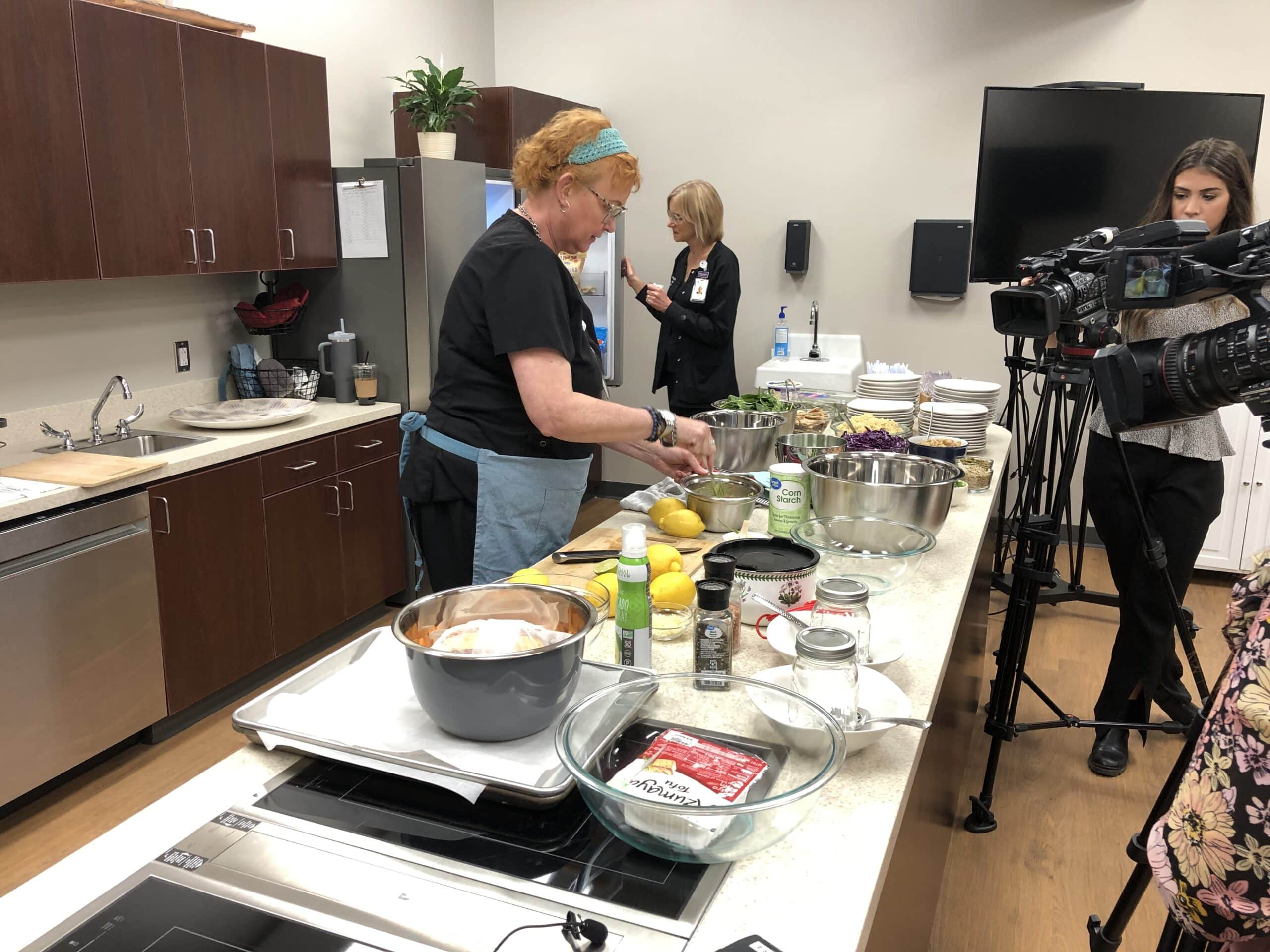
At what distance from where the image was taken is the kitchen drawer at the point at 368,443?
11.3 feet

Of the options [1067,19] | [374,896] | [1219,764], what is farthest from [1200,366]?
[1067,19]

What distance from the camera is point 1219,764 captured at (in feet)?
2.76

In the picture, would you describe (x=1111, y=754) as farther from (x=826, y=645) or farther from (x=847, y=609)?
(x=826, y=645)

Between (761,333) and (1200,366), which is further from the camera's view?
(761,333)

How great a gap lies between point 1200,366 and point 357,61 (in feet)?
13.5

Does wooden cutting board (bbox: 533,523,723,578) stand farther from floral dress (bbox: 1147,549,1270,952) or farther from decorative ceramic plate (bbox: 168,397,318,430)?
decorative ceramic plate (bbox: 168,397,318,430)

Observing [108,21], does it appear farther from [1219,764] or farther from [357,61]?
[1219,764]

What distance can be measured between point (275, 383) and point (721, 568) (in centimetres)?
286

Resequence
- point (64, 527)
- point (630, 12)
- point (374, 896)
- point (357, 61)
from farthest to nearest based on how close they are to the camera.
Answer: point (630, 12) → point (357, 61) → point (64, 527) → point (374, 896)

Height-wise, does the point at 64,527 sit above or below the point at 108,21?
below

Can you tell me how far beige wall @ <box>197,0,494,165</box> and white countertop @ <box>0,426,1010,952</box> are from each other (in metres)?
3.34

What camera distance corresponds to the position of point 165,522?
2721 mm

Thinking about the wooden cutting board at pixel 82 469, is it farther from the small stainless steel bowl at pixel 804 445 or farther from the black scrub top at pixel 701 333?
the black scrub top at pixel 701 333

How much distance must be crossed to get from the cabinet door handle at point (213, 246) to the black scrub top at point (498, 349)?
157 centimetres
